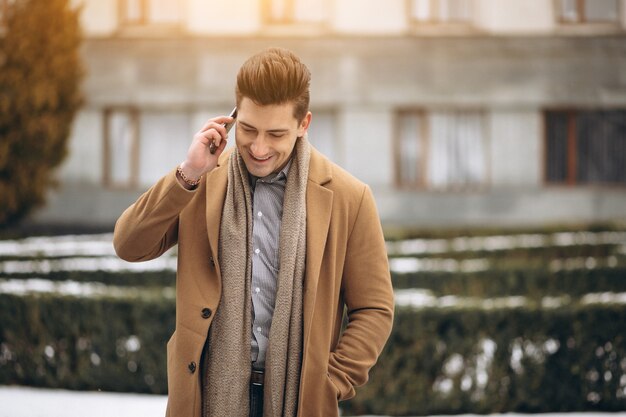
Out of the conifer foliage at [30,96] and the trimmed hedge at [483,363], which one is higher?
the conifer foliage at [30,96]

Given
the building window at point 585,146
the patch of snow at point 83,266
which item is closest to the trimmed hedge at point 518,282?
the patch of snow at point 83,266

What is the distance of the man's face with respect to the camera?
9.17 feet

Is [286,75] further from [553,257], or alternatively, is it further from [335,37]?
[335,37]

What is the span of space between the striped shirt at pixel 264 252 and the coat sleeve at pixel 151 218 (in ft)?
0.80

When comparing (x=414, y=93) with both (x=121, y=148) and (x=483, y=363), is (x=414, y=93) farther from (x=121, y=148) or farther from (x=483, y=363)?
(x=483, y=363)

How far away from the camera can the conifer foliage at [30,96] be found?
1759 centimetres

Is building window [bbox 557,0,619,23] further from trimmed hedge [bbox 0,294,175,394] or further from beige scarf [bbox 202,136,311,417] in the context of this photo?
beige scarf [bbox 202,136,311,417]

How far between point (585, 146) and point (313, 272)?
1987cm

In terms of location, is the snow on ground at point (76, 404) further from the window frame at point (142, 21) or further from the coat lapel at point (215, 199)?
the window frame at point (142, 21)

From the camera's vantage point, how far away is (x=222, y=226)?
2.89 metres

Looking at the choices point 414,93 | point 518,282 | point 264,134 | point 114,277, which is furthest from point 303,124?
point 414,93

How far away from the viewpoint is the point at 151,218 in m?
2.82

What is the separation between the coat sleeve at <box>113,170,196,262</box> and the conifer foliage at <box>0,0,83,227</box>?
601 inches

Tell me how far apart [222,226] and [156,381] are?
4.52 meters
